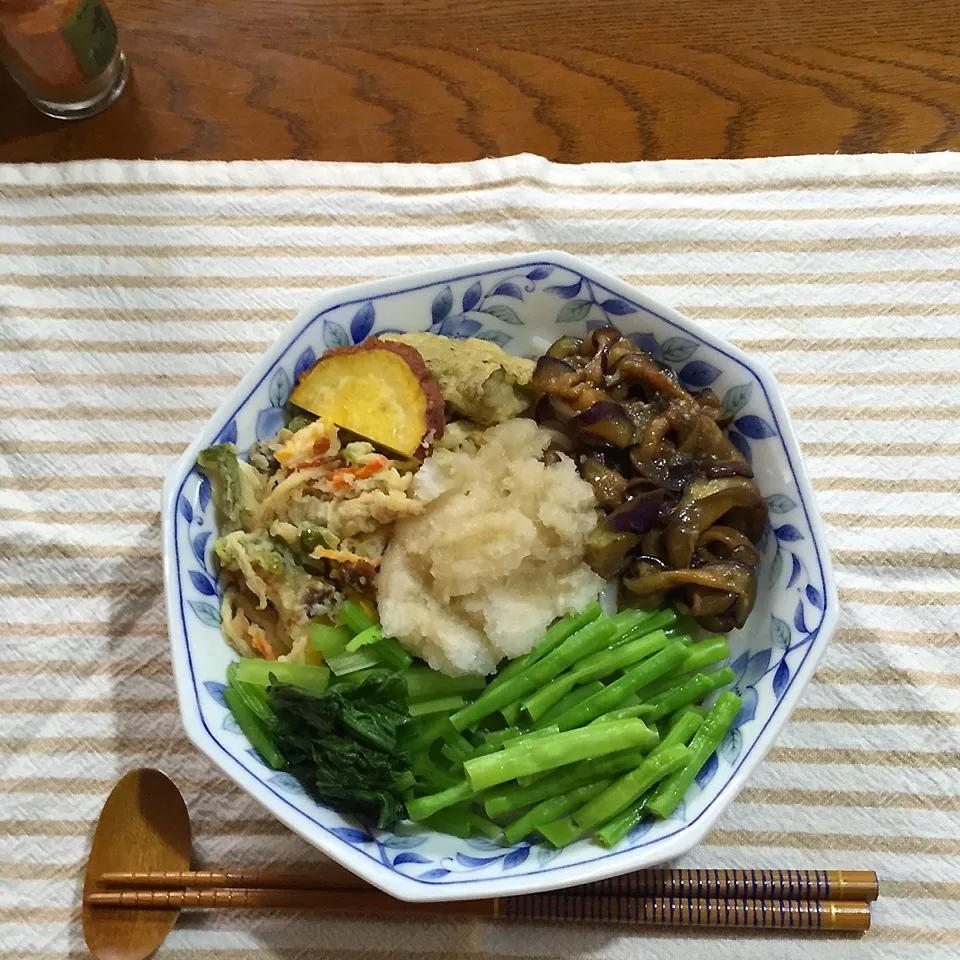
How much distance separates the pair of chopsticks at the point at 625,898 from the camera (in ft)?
5.56

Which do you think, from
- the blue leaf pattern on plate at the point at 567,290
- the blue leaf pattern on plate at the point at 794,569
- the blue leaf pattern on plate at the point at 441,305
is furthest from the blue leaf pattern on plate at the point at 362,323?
the blue leaf pattern on plate at the point at 794,569

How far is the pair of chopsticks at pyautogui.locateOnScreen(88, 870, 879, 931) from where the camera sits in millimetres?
1695

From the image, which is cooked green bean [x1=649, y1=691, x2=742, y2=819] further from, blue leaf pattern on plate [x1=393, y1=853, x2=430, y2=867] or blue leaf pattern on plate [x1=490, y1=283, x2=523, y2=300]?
blue leaf pattern on plate [x1=490, y1=283, x2=523, y2=300]

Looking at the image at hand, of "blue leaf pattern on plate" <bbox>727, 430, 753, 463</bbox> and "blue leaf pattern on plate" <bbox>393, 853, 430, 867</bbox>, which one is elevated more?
"blue leaf pattern on plate" <bbox>727, 430, 753, 463</bbox>

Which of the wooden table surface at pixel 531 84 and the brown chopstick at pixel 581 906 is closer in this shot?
the brown chopstick at pixel 581 906

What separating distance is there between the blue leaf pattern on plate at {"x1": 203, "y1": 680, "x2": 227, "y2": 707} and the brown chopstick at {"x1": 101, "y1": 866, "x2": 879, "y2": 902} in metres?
0.41

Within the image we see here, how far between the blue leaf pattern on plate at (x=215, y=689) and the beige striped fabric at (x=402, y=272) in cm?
36

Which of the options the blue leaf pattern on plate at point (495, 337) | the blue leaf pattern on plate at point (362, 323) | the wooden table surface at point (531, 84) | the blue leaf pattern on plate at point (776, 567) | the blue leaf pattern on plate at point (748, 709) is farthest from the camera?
the wooden table surface at point (531, 84)

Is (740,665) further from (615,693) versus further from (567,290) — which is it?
(567,290)

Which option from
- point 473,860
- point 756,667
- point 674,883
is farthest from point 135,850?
point 756,667

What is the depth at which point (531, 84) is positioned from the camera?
8.12ft

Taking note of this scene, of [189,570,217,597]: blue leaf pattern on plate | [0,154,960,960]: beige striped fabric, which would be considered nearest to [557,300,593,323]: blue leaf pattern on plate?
[0,154,960,960]: beige striped fabric

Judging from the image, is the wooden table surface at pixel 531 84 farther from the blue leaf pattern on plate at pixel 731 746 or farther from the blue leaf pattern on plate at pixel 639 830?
the blue leaf pattern on plate at pixel 639 830

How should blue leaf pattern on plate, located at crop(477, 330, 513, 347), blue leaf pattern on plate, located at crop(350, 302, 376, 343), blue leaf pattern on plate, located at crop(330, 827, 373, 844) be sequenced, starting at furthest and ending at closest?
blue leaf pattern on plate, located at crop(477, 330, 513, 347), blue leaf pattern on plate, located at crop(350, 302, 376, 343), blue leaf pattern on plate, located at crop(330, 827, 373, 844)
